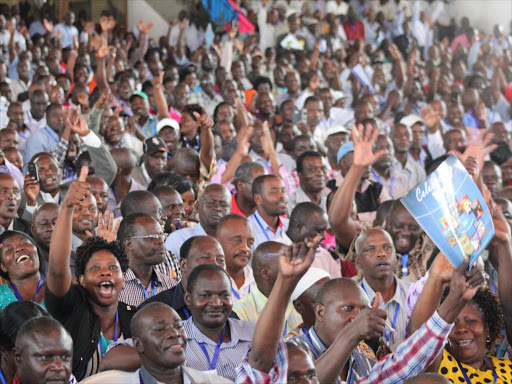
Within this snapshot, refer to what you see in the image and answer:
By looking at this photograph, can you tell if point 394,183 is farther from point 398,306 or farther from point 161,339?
point 161,339

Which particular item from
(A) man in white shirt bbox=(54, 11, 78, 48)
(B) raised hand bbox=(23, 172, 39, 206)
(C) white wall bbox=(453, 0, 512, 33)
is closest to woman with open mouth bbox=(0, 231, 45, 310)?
(B) raised hand bbox=(23, 172, 39, 206)

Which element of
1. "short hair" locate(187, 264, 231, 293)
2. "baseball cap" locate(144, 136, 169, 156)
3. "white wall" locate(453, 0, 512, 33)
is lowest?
"short hair" locate(187, 264, 231, 293)

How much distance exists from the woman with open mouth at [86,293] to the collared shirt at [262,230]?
157cm

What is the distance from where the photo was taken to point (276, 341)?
2.97 meters

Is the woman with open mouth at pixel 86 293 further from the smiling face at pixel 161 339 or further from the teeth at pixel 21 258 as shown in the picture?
the smiling face at pixel 161 339

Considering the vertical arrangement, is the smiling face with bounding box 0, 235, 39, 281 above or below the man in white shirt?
below

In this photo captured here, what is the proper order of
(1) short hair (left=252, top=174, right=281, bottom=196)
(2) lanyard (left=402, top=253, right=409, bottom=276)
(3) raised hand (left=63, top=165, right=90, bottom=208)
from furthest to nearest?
(1) short hair (left=252, top=174, right=281, bottom=196) → (2) lanyard (left=402, top=253, right=409, bottom=276) → (3) raised hand (left=63, top=165, right=90, bottom=208)

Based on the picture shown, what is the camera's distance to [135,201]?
5.11 metres

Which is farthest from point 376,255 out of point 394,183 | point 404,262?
point 394,183

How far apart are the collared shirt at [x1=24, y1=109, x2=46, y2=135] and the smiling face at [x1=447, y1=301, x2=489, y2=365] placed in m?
5.39

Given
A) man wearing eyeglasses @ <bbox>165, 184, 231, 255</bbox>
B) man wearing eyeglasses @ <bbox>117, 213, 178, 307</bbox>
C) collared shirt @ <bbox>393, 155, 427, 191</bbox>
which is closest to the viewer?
man wearing eyeglasses @ <bbox>117, 213, 178, 307</bbox>

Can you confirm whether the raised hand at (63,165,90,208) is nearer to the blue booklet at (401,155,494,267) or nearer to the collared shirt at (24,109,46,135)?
the blue booklet at (401,155,494,267)

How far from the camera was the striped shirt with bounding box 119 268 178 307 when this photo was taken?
14.1 feet

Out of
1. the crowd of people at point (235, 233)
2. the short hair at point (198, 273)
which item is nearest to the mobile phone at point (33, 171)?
the crowd of people at point (235, 233)
